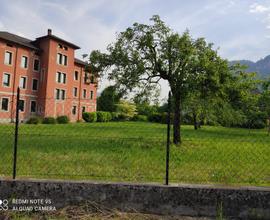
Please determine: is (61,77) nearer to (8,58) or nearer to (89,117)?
(89,117)

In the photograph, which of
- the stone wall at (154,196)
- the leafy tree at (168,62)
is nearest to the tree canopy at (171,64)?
the leafy tree at (168,62)

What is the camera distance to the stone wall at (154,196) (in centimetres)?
373

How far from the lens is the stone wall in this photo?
3.73m

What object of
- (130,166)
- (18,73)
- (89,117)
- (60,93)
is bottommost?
(130,166)

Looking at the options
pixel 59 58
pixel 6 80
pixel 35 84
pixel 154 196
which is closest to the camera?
pixel 154 196

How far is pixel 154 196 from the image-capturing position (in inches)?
150

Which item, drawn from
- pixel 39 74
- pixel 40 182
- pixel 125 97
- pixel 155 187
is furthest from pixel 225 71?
pixel 39 74

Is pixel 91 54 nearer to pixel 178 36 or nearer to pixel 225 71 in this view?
pixel 178 36

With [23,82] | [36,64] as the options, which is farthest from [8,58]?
[36,64]

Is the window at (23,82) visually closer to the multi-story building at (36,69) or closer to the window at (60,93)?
the multi-story building at (36,69)

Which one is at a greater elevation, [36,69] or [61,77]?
[36,69]

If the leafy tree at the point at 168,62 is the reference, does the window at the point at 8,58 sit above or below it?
above

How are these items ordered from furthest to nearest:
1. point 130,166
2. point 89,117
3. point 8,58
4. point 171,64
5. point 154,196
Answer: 1. point 89,117
2. point 8,58
3. point 171,64
4. point 130,166
5. point 154,196

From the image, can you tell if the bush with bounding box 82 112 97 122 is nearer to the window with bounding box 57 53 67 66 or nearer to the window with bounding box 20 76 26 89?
the window with bounding box 57 53 67 66
